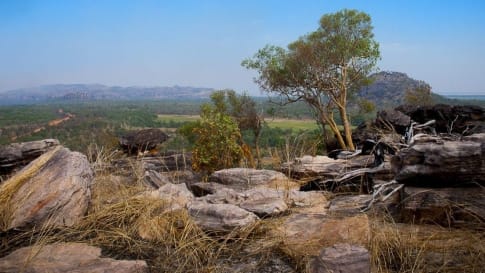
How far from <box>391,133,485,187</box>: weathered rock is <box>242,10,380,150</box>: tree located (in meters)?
15.8

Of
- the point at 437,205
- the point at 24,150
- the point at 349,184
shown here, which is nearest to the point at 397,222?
the point at 437,205

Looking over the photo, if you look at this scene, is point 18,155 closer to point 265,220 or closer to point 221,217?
point 221,217

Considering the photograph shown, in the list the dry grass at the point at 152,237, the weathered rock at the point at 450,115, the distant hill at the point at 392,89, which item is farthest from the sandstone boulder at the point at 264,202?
the distant hill at the point at 392,89

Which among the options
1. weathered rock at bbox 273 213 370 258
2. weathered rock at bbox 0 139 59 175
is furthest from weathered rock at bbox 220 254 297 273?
weathered rock at bbox 0 139 59 175

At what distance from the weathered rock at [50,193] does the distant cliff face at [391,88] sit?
22.4 meters

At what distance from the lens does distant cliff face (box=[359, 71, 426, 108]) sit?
88.6 ft

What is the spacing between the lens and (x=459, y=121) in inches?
437

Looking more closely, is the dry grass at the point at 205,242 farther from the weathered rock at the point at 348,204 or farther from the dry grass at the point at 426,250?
the weathered rock at the point at 348,204

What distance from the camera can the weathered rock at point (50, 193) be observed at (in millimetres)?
4211

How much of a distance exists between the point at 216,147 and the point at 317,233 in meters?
11.0

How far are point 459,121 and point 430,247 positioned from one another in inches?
343

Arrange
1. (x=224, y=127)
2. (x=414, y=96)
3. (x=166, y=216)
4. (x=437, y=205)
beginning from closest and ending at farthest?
1. (x=437, y=205)
2. (x=166, y=216)
3. (x=224, y=127)
4. (x=414, y=96)

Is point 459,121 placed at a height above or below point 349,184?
above

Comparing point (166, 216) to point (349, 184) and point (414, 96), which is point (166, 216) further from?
point (414, 96)
